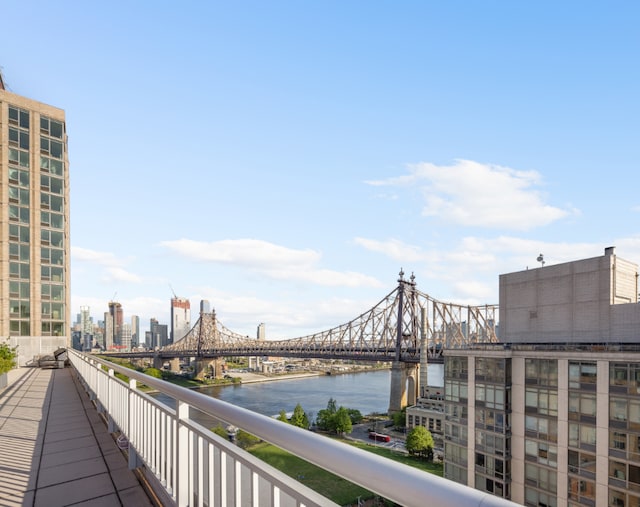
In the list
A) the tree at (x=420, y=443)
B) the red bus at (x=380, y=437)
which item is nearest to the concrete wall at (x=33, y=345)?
the tree at (x=420, y=443)

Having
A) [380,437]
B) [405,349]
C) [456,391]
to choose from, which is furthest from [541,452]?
[405,349]

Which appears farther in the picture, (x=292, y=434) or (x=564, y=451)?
(x=564, y=451)

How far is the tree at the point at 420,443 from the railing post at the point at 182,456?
132 feet

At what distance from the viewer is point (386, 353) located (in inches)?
2594

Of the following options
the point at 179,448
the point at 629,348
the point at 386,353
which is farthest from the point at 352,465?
the point at 386,353

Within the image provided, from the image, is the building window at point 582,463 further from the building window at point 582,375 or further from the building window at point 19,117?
the building window at point 19,117

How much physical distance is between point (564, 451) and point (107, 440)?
20407 mm

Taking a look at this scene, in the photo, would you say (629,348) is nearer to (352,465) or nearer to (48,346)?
(352,465)

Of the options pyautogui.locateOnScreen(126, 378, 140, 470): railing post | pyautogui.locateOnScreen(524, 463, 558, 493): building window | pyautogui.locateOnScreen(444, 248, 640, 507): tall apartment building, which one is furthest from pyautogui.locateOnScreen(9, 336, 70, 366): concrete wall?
pyautogui.locateOnScreen(524, 463, 558, 493): building window

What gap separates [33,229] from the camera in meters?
27.9

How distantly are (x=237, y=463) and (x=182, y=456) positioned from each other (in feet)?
3.44

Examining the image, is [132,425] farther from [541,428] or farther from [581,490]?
[581,490]

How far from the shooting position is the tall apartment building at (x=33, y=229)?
88.2ft

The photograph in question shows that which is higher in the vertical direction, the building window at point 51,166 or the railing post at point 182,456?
the building window at point 51,166
